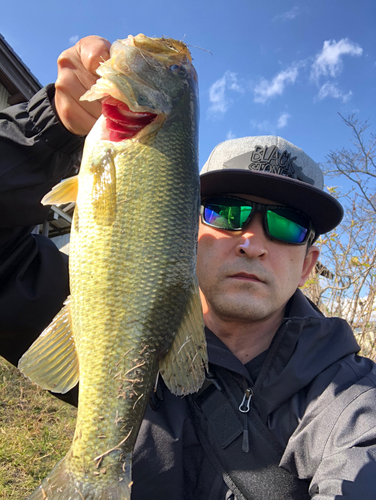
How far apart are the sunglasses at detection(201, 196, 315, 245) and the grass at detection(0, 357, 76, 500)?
2.94m

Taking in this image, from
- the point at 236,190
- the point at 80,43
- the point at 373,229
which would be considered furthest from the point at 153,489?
the point at 373,229

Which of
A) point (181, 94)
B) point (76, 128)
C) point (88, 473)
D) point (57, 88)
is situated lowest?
point (88, 473)

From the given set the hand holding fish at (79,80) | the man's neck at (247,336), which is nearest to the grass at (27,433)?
the man's neck at (247,336)

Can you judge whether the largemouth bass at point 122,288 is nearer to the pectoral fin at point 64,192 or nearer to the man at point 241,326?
the pectoral fin at point 64,192

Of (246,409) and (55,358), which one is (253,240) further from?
(55,358)

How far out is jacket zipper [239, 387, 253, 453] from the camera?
1920mm

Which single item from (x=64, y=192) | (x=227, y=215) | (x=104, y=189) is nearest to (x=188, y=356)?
(x=104, y=189)

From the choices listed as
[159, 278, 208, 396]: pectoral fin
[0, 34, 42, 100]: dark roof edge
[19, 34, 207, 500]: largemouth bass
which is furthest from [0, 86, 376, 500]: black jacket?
[0, 34, 42, 100]: dark roof edge

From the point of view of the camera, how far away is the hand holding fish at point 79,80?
162 centimetres

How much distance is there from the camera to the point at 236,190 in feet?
8.19

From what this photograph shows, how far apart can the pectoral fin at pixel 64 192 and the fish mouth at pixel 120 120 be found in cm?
27

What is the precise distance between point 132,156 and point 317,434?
1.64 meters

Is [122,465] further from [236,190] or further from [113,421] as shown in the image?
[236,190]

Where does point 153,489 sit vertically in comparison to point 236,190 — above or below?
below
